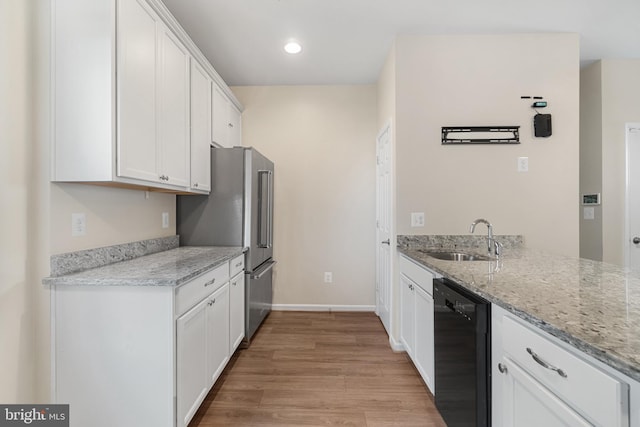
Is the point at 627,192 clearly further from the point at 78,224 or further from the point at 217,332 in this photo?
the point at 78,224

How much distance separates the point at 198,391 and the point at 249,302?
0.98 m

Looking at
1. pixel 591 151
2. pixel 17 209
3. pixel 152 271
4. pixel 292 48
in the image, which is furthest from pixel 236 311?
pixel 591 151

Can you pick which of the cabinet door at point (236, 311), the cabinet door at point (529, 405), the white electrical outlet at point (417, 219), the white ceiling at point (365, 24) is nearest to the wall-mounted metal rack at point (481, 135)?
the white electrical outlet at point (417, 219)

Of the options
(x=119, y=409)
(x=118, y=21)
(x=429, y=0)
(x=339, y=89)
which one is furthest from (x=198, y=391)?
(x=339, y=89)

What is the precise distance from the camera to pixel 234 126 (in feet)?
10.7

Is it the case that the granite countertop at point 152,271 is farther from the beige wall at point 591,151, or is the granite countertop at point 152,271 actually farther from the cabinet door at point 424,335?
the beige wall at point 591,151

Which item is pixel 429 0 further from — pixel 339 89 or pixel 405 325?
pixel 405 325

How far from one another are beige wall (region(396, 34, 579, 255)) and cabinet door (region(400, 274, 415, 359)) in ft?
1.71

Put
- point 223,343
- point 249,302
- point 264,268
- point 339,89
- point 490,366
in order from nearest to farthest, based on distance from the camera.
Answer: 1. point 490,366
2. point 223,343
3. point 249,302
4. point 264,268
5. point 339,89

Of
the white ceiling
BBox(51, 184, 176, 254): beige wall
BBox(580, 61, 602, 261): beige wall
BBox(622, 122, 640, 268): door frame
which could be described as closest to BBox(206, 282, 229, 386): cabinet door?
BBox(51, 184, 176, 254): beige wall

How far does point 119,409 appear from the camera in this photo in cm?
138

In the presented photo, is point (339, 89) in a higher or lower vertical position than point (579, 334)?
higher

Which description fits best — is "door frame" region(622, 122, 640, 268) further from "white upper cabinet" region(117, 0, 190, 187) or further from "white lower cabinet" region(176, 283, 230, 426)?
"white upper cabinet" region(117, 0, 190, 187)

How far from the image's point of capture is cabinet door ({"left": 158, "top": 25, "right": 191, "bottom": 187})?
1893 millimetres
